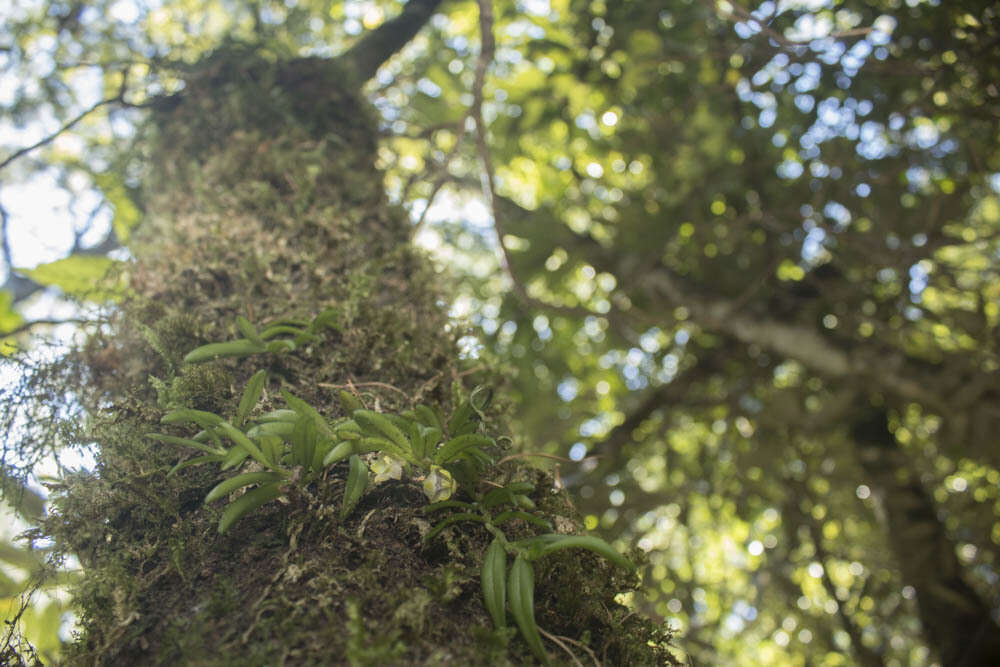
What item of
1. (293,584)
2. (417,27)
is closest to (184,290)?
(293,584)

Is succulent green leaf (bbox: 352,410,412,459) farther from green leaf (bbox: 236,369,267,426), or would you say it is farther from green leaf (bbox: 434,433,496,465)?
green leaf (bbox: 236,369,267,426)

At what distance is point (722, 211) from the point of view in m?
4.05

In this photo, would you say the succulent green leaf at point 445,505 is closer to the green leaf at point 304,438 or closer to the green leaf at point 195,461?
the green leaf at point 304,438

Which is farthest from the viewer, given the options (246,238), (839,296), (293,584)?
(839,296)

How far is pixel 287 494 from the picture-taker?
109cm

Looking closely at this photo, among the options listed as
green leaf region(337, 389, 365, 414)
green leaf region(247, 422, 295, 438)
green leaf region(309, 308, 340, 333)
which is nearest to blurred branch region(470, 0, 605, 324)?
green leaf region(309, 308, 340, 333)

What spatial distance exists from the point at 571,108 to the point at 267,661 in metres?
3.27

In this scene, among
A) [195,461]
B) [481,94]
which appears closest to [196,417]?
[195,461]

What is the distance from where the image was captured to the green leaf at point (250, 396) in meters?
1.16

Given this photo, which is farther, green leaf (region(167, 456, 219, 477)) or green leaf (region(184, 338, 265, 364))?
green leaf (region(184, 338, 265, 364))

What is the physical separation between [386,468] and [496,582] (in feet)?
0.89

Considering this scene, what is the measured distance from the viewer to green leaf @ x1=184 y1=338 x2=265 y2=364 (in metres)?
1.30

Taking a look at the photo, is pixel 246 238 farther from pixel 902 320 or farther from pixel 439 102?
pixel 902 320

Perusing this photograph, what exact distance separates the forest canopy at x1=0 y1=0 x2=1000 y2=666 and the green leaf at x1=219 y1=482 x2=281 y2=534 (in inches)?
67.5
